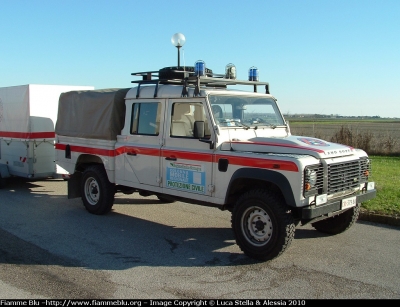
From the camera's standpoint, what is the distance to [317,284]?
516 centimetres

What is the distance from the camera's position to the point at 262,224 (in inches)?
242

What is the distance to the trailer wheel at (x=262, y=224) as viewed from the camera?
5.86m

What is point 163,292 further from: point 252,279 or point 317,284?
point 317,284

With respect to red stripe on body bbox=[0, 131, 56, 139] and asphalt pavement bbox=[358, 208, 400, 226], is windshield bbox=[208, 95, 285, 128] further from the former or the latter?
red stripe on body bbox=[0, 131, 56, 139]

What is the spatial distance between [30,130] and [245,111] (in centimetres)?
626

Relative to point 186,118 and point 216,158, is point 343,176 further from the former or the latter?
point 186,118

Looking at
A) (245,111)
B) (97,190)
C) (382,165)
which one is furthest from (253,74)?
(382,165)

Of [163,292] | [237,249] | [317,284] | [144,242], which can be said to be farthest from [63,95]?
[317,284]

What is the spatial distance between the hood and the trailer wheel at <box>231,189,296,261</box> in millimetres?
665

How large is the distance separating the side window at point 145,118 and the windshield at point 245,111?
3.92 feet

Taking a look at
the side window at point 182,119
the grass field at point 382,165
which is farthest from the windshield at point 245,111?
the grass field at point 382,165

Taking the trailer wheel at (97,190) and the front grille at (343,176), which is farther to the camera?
the trailer wheel at (97,190)

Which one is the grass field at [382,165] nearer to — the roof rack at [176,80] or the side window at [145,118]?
the roof rack at [176,80]

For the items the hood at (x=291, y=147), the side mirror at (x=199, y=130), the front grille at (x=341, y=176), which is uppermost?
the side mirror at (x=199, y=130)
